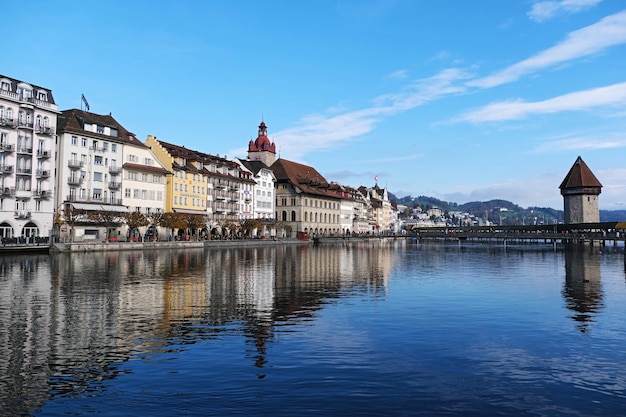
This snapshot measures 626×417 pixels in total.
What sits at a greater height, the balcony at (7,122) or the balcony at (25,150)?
the balcony at (7,122)

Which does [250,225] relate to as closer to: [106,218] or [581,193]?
[106,218]

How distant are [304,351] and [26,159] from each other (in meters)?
67.3

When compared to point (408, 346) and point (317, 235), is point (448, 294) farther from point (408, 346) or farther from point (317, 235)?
point (317, 235)

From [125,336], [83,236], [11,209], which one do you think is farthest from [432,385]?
[83,236]

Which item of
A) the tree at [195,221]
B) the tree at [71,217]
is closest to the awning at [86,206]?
the tree at [71,217]

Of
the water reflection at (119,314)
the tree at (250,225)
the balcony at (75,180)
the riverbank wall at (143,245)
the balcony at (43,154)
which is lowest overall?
the water reflection at (119,314)

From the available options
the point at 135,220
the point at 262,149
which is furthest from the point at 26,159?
the point at 262,149

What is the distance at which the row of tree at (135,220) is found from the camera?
74500mm

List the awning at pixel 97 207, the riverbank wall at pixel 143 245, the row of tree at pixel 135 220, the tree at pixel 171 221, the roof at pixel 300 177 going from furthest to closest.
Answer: the roof at pixel 300 177 → the tree at pixel 171 221 → the awning at pixel 97 207 → the row of tree at pixel 135 220 → the riverbank wall at pixel 143 245

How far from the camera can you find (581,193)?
478 ft

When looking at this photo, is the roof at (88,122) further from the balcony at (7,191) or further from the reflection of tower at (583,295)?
the reflection of tower at (583,295)

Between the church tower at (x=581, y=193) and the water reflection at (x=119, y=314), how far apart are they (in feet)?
399

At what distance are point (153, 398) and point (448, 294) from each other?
75.7ft

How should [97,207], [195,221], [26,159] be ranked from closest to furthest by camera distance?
[26,159]
[97,207]
[195,221]
